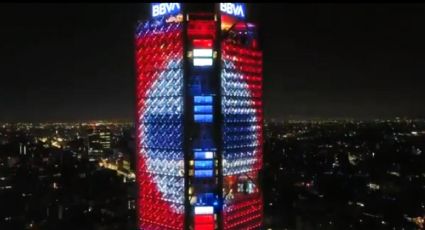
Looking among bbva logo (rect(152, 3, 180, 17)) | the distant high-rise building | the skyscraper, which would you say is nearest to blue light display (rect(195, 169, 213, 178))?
the skyscraper

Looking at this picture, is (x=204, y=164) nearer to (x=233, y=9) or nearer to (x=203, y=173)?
(x=203, y=173)

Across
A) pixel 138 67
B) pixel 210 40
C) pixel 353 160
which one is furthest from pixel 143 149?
pixel 353 160

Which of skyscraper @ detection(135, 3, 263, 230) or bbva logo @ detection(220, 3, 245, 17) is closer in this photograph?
skyscraper @ detection(135, 3, 263, 230)

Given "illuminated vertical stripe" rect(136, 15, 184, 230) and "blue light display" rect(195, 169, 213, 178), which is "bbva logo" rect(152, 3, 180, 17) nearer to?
Answer: "illuminated vertical stripe" rect(136, 15, 184, 230)

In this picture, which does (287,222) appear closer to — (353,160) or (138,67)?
(138,67)

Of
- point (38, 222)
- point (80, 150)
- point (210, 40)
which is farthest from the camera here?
point (80, 150)

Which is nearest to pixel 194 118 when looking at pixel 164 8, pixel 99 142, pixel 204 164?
pixel 204 164
